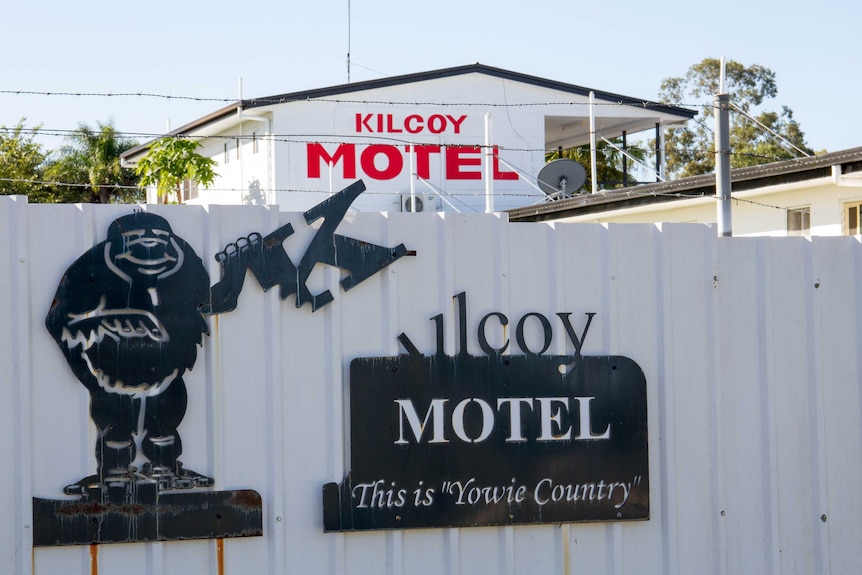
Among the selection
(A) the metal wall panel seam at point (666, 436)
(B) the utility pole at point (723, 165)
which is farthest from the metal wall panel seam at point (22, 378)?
(B) the utility pole at point (723, 165)

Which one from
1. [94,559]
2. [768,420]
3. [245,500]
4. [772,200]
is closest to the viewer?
[94,559]

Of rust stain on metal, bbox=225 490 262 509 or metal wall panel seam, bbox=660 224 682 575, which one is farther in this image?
metal wall panel seam, bbox=660 224 682 575

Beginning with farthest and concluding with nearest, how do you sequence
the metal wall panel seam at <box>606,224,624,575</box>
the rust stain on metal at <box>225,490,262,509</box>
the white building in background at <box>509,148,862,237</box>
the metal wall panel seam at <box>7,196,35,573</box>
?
the white building in background at <box>509,148,862,237</box> → the metal wall panel seam at <box>606,224,624,575</box> → the rust stain on metal at <box>225,490,262,509</box> → the metal wall panel seam at <box>7,196,35,573</box>

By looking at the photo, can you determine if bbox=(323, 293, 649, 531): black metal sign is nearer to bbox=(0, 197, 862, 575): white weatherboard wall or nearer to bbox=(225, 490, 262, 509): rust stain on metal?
bbox=(0, 197, 862, 575): white weatherboard wall

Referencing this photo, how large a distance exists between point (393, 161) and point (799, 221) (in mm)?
15950

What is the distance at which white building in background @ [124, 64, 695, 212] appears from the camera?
27609 mm

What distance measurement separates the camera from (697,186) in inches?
591

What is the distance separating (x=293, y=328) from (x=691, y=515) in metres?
2.16

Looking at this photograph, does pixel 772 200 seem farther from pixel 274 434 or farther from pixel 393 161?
pixel 393 161

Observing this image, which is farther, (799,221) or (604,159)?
(604,159)

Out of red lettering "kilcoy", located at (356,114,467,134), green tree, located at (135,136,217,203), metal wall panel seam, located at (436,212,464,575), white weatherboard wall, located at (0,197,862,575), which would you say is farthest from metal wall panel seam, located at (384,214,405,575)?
red lettering "kilcoy", located at (356,114,467,134)

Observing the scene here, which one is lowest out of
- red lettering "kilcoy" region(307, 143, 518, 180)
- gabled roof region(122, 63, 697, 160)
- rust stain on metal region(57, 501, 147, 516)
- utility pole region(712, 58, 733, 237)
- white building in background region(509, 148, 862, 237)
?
rust stain on metal region(57, 501, 147, 516)

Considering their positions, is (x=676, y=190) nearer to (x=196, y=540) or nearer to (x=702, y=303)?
(x=702, y=303)

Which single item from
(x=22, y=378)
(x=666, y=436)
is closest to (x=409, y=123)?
(x=666, y=436)
